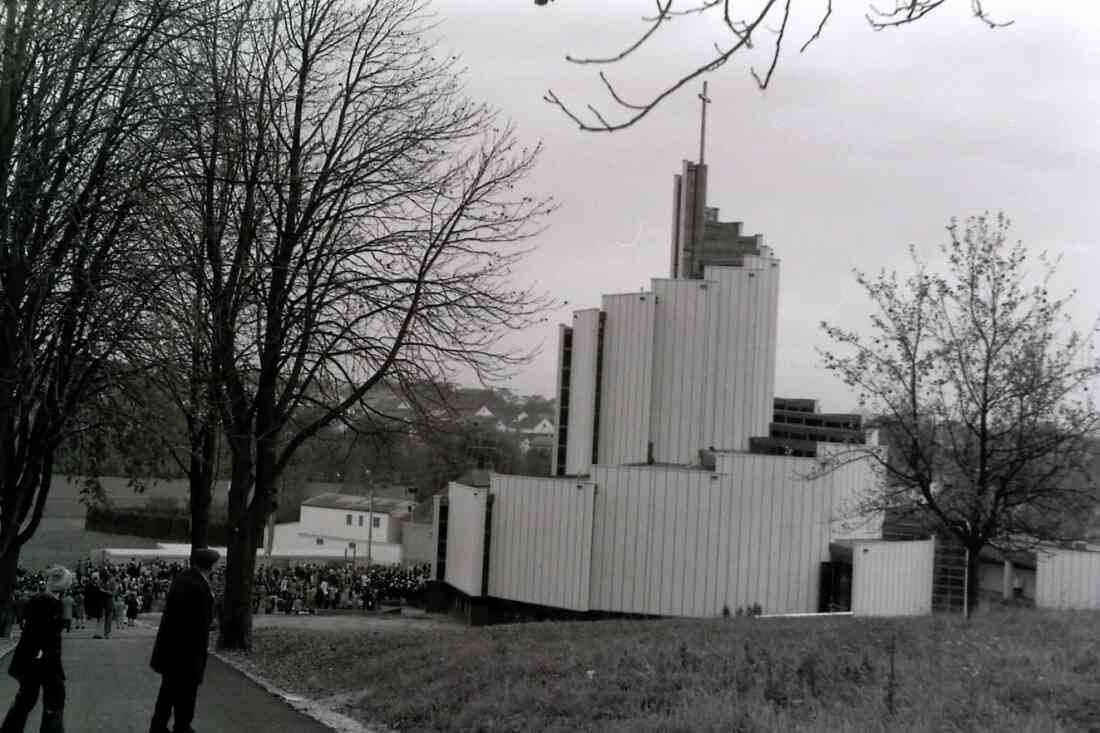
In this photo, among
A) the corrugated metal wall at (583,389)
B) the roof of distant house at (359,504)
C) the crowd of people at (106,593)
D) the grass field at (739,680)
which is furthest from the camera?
the roof of distant house at (359,504)

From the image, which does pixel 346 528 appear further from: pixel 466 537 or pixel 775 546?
pixel 775 546

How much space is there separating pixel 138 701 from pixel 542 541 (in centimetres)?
2259

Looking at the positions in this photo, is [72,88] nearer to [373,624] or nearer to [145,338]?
[145,338]

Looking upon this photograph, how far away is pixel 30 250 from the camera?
12.2 meters

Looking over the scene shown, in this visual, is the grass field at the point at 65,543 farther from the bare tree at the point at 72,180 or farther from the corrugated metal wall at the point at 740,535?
the bare tree at the point at 72,180

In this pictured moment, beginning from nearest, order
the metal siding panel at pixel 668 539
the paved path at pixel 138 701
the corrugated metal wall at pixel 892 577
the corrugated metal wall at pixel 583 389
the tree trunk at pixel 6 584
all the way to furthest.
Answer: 1. the paved path at pixel 138 701
2. the tree trunk at pixel 6 584
3. the corrugated metal wall at pixel 892 577
4. the metal siding panel at pixel 668 539
5. the corrugated metal wall at pixel 583 389

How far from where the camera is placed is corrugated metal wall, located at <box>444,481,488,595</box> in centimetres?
3419

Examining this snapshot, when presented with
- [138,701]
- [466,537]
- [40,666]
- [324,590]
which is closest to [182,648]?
[40,666]

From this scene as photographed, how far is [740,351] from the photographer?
3509 cm

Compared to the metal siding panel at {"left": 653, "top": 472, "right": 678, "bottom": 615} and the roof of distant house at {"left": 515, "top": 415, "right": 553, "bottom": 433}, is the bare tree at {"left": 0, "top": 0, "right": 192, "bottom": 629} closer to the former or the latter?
the metal siding panel at {"left": 653, "top": 472, "right": 678, "bottom": 615}

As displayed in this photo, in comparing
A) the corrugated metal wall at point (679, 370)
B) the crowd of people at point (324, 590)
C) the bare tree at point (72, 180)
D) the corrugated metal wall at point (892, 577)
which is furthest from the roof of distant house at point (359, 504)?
the bare tree at point (72, 180)

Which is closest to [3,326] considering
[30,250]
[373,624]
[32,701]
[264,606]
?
[30,250]

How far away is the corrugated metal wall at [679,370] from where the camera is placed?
116ft

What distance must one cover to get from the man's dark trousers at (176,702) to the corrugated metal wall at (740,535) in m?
23.5
